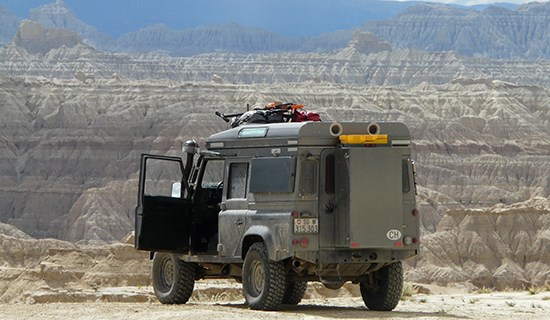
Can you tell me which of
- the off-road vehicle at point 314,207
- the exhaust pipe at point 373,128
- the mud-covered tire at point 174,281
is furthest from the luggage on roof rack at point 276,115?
the mud-covered tire at point 174,281

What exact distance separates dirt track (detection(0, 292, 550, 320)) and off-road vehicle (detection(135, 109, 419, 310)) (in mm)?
516

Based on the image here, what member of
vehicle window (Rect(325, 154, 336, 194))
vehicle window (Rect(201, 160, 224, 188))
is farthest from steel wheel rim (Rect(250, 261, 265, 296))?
vehicle window (Rect(201, 160, 224, 188))

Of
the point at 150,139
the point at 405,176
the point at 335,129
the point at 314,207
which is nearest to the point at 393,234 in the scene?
the point at 405,176

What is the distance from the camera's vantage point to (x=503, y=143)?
149500 mm

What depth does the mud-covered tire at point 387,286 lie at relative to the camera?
68.3 ft

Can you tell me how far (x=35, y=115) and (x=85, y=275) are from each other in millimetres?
89329

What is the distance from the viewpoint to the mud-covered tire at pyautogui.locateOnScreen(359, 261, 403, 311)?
819 inches

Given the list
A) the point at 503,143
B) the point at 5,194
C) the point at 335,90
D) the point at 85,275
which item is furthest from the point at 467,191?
the point at 85,275

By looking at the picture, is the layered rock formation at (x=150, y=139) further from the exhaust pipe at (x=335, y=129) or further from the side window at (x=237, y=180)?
the exhaust pipe at (x=335, y=129)

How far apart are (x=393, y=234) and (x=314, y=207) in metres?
1.10

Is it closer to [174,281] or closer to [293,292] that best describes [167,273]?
[174,281]

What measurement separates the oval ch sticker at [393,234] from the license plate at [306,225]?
3.11 ft

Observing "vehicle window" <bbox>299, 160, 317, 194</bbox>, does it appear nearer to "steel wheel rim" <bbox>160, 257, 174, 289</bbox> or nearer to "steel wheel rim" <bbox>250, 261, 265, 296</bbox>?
"steel wheel rim" <bbox>250, 261, 265, 296</bbox>

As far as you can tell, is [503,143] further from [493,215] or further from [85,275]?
[85,275]
